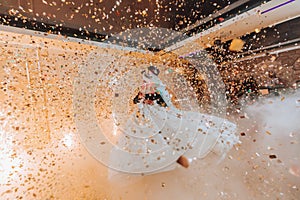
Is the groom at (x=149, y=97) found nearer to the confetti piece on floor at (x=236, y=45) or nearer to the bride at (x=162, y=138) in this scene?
the bride at (x=162, y=138)

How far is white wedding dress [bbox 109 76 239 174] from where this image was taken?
108 cm

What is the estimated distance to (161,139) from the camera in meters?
1.18

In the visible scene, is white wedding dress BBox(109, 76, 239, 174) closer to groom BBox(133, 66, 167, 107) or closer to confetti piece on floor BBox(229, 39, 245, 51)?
groom BBox(133, 66, 167, 107)

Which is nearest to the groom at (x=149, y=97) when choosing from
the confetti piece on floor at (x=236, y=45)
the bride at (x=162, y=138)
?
the bride at (x=162, y=138)

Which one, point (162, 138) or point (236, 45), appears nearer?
point (162, 138)

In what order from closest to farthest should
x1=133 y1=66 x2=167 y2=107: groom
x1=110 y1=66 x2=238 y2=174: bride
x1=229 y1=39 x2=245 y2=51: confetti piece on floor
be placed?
1. x1=110 y1=66 x2=238 y2=174: bride
2. x1=133 y1=66 x2=167 y2=107: groom
3. x1=229 y1=39 x2=245 y2=51: confetti piece on floor

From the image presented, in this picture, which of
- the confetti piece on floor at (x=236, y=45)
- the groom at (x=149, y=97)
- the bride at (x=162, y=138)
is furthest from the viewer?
the confetti piece on floor at (x=236, y=45)

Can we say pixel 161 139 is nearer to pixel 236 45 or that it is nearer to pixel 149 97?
pixel 149 97

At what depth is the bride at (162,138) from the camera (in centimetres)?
108

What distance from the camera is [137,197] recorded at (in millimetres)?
922

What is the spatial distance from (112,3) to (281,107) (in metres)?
1.56

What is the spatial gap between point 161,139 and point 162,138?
0.03 ft

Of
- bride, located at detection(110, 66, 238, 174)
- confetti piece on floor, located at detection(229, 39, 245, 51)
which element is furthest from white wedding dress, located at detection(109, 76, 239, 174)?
confetti piece on floor, located at detection(229, 39, 245, 51)

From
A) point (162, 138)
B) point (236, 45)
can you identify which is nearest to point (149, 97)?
point (162, 138)
